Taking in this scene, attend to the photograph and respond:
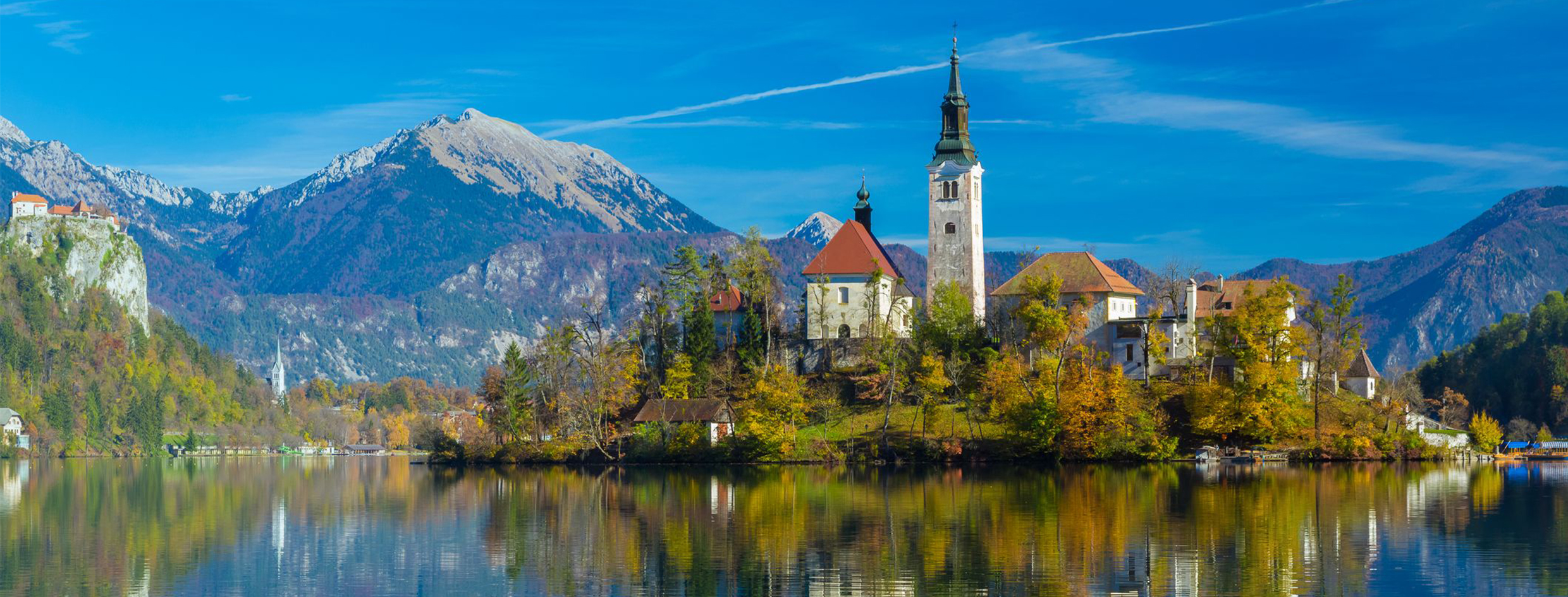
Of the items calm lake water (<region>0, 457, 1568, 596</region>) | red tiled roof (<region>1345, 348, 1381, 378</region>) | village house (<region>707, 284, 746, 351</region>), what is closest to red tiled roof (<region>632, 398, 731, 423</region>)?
village house (<region>707, 284, 746, 351</region>)

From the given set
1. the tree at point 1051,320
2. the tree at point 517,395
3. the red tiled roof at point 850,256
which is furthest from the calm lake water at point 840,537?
the red tiled roof at point 850,256

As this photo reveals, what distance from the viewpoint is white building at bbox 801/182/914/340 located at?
378 ft

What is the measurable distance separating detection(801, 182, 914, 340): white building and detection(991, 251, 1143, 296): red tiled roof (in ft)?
26.7

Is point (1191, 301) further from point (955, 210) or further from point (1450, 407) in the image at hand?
point (1450, 407)

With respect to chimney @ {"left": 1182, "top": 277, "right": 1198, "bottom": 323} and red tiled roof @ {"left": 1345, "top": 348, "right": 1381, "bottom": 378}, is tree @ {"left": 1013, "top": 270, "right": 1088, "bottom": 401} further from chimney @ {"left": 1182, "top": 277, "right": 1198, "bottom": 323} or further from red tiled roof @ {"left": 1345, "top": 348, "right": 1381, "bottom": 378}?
red tiled roof @ {"left": 1345, "top": 348, "right": 1381, "bottom": 378}

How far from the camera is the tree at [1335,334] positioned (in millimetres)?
94875

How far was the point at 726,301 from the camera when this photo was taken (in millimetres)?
119188

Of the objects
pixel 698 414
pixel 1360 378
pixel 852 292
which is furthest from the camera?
pixel 852 292

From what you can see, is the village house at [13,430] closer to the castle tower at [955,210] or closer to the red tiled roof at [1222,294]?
the castle tower at [955,210]

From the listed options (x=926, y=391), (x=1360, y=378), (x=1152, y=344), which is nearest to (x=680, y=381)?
(x=926, y=391)

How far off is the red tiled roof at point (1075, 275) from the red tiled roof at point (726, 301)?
18.6 meters

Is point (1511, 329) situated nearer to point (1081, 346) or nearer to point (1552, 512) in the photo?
point (1081, 346)

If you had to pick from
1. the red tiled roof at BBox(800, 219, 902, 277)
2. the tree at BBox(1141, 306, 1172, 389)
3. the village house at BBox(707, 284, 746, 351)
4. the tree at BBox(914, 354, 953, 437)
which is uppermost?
the red tiled roof at BBox(800, 219, 902, 277)

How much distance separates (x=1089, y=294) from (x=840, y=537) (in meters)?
61.1
